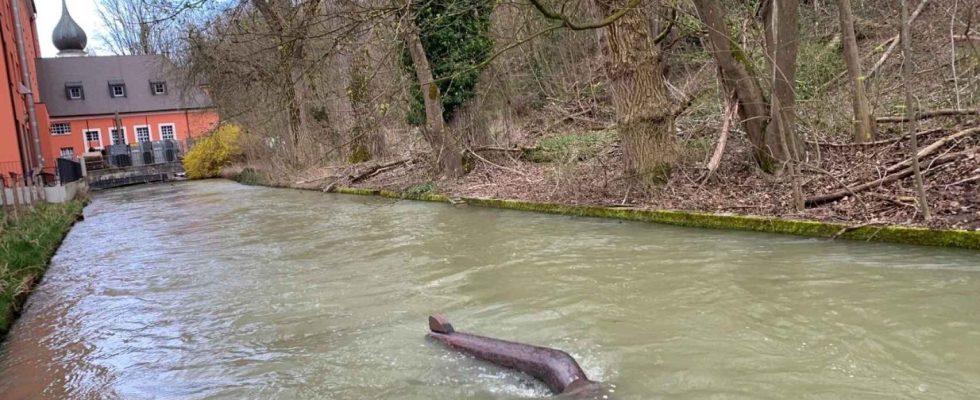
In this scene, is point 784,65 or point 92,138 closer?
point 784,65

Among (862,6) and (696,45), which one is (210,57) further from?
(862,6)

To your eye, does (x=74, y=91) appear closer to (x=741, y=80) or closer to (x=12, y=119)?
(x=12, y=119)

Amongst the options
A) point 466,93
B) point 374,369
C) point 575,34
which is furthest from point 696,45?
point 374,369

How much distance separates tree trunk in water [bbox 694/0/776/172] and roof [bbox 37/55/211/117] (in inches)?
1917

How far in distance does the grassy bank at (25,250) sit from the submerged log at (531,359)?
4.64m

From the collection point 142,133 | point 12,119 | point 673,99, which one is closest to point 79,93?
point 142,133

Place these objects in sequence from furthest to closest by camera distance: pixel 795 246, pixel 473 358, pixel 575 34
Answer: pixel 575 34 → pixel 795 246 → pixel 473 358

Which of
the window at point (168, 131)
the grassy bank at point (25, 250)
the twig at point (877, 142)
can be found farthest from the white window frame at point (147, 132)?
the twig at point (877, 142)

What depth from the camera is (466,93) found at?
663 inches

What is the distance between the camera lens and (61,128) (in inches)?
1986

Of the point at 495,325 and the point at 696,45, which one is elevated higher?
the point at 696,45

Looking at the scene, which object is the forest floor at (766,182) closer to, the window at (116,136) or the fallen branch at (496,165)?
the fallen branch at (496,165)

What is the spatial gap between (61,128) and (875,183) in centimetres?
5599

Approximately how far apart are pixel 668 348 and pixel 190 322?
4487 millimetres
